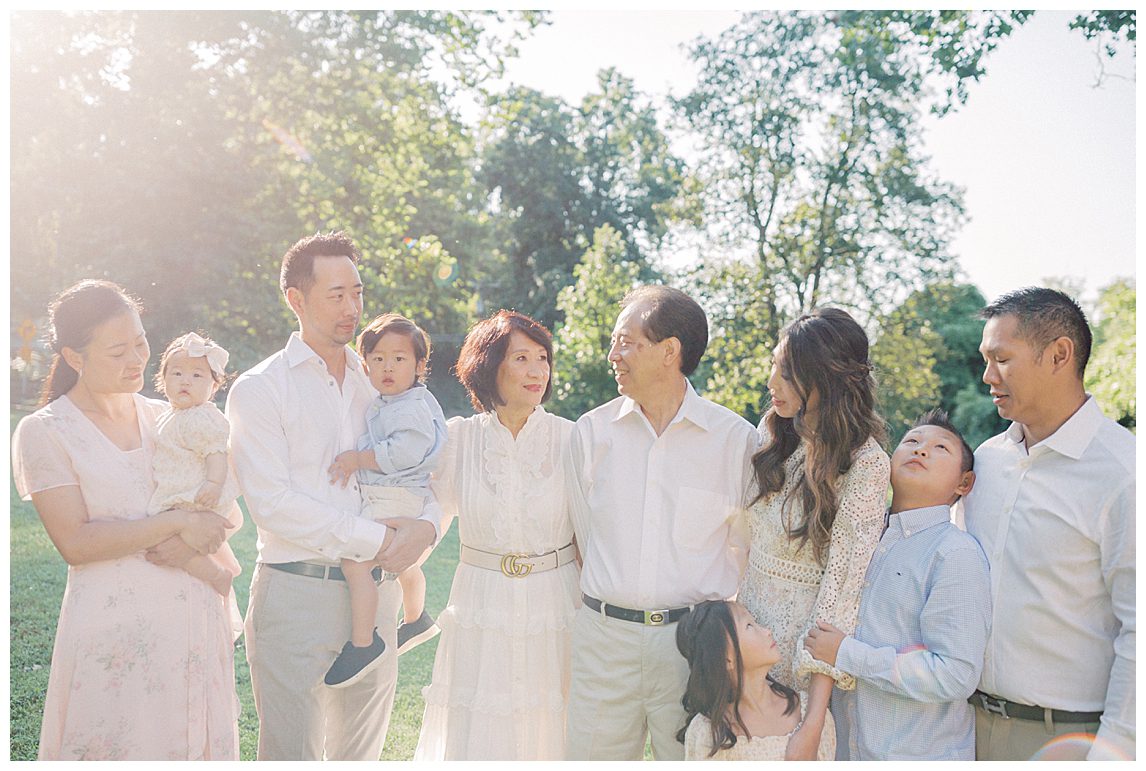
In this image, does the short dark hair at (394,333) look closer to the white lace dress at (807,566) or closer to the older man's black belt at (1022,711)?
the white lace dress at (807,566)

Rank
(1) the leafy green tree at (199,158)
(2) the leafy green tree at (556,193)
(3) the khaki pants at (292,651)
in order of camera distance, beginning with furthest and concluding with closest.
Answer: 1. (2) the leafy green tree at (556,193)
2. (1) the leafy green tree at (199,158)
3. (3) the khaki pants at (292,651)

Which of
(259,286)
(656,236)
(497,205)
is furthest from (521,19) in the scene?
(497,205)

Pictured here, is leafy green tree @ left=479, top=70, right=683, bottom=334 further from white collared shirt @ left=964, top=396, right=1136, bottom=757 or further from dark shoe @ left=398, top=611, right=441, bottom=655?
white collared shirt @ left=964, top=396, right=1136, bottom=757

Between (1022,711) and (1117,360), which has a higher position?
(1117,360)

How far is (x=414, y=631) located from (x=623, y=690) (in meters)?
1.13

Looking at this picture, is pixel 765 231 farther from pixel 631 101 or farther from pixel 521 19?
pixel 631 101

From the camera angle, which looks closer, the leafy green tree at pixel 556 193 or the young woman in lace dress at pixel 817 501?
the young woman in lace dress at pixel 817 501

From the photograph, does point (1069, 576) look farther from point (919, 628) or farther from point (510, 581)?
point (510, 581)

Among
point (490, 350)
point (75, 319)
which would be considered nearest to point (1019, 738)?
point (490, 350)

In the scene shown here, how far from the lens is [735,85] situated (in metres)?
16.3

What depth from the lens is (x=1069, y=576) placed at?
2869 mm

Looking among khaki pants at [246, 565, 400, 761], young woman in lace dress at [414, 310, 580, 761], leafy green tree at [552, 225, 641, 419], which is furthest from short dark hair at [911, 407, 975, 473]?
leafy green tree at [552, 225, 641, 419]

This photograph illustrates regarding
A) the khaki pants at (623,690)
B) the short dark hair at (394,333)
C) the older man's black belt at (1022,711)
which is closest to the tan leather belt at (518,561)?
the khaki pants at (623,690)

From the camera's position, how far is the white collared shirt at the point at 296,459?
A: 343cm
